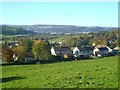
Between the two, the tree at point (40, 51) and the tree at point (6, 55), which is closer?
the tree at point (6, 55)

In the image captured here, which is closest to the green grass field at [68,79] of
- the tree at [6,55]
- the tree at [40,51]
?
the tree at [6,55]

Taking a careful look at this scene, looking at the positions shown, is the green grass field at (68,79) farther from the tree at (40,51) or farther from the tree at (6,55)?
the tree at (40,51)

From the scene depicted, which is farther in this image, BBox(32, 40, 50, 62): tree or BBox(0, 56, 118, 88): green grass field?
BBox(32, 40, 50, 62): tree

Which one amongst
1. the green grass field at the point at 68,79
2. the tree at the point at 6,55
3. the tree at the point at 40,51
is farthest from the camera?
the tree at the point at 40,51

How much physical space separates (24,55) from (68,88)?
199 feet

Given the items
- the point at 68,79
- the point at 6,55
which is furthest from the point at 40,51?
the point at 68,79

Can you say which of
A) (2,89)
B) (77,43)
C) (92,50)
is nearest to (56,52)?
(92,50)

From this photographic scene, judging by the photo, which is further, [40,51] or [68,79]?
[40,51]

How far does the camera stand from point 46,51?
73562 mm

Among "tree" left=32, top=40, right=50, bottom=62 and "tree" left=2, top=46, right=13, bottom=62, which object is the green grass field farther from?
"tree" left=32, top=40, right=50, bottom=62

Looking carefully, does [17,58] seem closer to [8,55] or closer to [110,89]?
[8,55]

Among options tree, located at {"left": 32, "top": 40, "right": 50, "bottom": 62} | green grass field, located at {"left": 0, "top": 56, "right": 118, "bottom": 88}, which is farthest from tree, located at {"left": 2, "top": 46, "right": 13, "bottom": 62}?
green grass field, located at {"left": 0, "top": 56, "right": 118, "bottom": 88}

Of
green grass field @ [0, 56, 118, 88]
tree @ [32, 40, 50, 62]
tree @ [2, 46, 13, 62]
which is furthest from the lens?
tree @ [32, 40, 50, 62]

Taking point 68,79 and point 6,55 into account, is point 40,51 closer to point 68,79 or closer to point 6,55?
point 6,55
